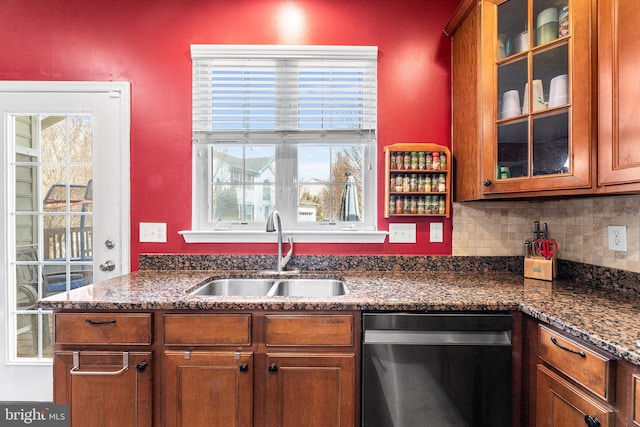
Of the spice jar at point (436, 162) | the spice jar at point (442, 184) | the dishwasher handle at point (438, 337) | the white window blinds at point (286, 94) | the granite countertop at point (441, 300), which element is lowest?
the dishwasher handle at point (438, 337)

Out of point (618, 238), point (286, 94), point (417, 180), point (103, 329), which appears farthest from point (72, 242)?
point (618, 238)

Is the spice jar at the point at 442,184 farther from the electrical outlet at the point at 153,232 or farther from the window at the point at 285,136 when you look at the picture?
the electrical outlet at the point at 153,232

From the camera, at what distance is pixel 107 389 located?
4.59 ft

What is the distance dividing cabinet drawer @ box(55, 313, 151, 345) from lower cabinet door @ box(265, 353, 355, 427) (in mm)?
553

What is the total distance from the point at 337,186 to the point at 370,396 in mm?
1196

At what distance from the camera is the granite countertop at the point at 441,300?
3.67 ft

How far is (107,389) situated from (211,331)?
486 millimetres

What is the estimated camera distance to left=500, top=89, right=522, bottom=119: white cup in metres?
1.61

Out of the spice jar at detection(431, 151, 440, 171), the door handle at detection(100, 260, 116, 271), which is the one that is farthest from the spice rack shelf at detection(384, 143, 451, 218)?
the door handle at detection(100, 260, 116, 271)

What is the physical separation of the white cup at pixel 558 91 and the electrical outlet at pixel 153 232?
6.99 feet

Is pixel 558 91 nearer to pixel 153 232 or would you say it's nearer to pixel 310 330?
pixel 310 330

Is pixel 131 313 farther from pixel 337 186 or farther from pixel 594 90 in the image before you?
pixel 594 90

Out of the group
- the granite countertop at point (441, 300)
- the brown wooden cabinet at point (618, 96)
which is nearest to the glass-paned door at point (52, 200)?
the granite countertop at point (441, 300)

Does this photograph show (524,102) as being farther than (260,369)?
Yes
